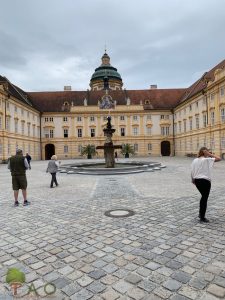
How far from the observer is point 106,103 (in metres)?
53.2

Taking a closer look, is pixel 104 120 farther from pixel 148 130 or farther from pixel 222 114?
pixel 222 114

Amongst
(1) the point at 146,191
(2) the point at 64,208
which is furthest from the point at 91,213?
(1) the point at 146,191

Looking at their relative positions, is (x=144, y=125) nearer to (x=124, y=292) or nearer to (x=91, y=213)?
(x=91, y=213)

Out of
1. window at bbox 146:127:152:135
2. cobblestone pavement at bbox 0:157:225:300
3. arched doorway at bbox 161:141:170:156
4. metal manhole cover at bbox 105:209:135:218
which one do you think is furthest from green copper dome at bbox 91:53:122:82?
cobblestone pavement at bbox 0:157:225:300

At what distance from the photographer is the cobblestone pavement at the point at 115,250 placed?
3.41 metres

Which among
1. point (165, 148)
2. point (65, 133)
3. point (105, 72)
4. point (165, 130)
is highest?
point (105, 72)

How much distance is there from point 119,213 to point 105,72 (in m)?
63.8

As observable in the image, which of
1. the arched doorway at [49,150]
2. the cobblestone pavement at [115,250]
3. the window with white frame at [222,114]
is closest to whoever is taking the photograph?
the cobblestone pavement at [115,250]

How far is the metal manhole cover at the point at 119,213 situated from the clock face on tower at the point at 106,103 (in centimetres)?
4635

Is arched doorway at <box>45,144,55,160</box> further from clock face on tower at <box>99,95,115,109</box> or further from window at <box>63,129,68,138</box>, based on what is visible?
clock face on tower at <box>99,95,115,109</box>

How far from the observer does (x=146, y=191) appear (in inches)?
424

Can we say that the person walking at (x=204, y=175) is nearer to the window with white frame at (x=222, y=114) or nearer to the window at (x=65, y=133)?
the window with white frame at (x=222, y=114)

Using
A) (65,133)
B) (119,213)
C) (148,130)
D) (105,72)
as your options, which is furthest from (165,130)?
(119,213)

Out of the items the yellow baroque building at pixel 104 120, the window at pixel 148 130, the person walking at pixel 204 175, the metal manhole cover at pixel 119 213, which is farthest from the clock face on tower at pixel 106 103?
the person walking at pixel 204 175
